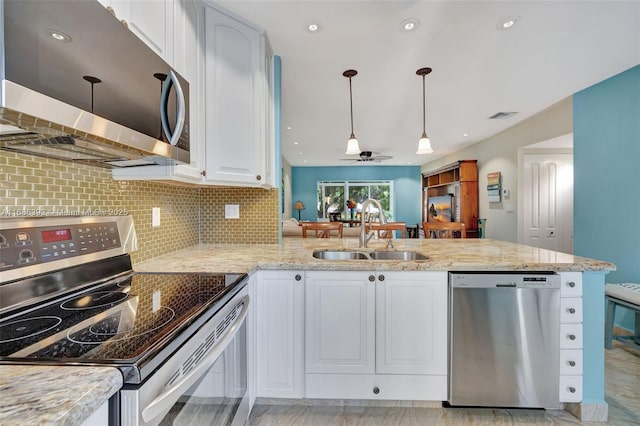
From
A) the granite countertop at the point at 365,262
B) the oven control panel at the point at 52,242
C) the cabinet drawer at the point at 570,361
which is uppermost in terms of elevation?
the oven control panel at the point at 52,242

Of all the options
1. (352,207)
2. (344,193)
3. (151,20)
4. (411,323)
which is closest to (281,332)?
(411,323)

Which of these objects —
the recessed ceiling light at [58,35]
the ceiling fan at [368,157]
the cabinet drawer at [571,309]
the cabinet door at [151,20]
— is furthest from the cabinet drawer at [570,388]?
the ceiling fan at [368,157]

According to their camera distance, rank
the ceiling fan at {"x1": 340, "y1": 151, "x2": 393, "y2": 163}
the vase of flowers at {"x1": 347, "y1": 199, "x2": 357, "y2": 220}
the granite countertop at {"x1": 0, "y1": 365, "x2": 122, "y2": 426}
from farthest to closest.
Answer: the vase of flowers at {"x1": 347, "y1": 199, "x2": 357, "y2": 220}, the ceiling fan at {"x1": 340, "y1": 151, "x2": 393, "y2": 163}, the granite countertop at {"x1": 0, "y1": 365, "x2": 122, "y2": 426}

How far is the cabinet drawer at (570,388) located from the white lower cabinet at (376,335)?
0.63m

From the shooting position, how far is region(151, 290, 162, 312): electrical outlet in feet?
2.99

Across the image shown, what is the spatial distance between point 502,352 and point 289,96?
3.18m

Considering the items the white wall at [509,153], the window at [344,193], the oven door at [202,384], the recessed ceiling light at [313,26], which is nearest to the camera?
the oven door at [202,384]

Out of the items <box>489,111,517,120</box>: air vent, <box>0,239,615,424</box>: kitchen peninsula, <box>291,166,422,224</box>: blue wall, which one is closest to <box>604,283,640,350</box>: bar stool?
<box>0,239,615,424</box>: kitchen peninsula

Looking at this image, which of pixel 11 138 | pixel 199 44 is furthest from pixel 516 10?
pixel 11 138

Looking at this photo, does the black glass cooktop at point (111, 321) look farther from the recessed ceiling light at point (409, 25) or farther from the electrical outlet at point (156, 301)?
the recessed ceiling light at point (409, 25)

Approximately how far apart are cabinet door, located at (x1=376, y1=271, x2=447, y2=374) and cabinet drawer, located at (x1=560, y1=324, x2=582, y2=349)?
633 millimetres

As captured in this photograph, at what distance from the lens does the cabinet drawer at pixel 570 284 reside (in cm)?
156

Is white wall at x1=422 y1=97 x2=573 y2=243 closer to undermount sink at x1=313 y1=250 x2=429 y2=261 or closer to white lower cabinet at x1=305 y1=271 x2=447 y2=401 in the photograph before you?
undermount sink at x1=313 y1=250 x2=429 y2=261

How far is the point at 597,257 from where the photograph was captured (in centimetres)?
306
